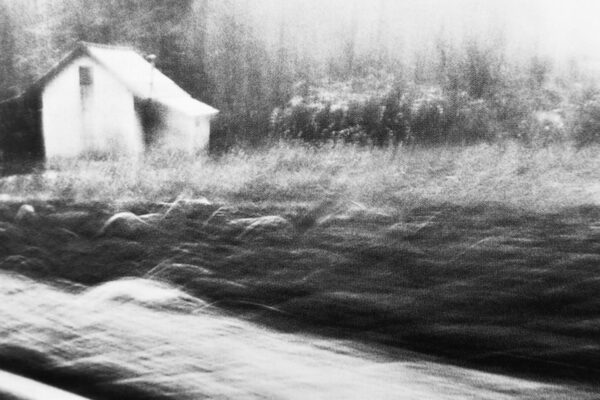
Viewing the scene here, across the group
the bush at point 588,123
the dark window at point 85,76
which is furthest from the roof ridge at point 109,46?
the bush at point 588,123

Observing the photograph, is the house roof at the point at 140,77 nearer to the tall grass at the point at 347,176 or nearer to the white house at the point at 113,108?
the white house at the point at 113,108

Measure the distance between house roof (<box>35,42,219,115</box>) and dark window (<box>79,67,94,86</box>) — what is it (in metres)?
0.07

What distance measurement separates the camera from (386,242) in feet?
8.16

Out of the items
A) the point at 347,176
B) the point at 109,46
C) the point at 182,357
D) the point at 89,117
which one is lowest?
the point at 182,357

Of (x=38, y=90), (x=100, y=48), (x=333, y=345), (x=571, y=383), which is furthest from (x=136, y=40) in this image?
(x=571, y=383)

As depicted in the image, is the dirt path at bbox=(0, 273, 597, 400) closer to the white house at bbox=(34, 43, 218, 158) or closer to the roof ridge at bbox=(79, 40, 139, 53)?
the white house at bbox=(34, 43, 218, 158)

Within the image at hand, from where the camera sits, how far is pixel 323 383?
8.44 ft

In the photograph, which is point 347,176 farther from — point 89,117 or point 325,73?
point 89,117

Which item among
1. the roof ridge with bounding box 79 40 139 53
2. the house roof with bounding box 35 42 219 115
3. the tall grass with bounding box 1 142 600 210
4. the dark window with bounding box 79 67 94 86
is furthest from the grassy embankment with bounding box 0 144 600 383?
the roof ridge with bounding box 79 40 139 53

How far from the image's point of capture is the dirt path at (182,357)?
7.79ft

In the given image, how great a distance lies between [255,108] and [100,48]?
3.16ft

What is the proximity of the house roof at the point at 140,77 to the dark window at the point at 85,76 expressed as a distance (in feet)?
0.22

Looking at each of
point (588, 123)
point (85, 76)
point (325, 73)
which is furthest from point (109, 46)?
point (588, 123)

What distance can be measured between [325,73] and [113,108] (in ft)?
3.90
